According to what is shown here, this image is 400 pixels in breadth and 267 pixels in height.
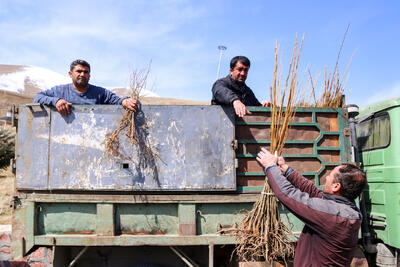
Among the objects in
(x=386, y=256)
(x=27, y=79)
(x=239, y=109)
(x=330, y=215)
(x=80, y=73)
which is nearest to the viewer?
(x=330, y=215)

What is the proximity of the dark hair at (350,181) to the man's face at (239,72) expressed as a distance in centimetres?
204

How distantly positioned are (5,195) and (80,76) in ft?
16.3

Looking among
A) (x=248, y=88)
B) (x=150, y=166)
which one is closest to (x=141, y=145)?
(x=150, y=166)

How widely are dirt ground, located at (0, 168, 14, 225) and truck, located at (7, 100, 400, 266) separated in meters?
3.79

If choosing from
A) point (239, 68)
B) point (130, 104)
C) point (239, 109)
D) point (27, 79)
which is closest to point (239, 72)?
point (239, 68)

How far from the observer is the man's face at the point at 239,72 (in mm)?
3643

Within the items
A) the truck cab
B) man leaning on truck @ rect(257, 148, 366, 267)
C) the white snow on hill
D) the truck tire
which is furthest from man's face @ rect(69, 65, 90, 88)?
the white snow on hill

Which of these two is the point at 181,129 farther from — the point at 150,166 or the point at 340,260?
the point at 340,260

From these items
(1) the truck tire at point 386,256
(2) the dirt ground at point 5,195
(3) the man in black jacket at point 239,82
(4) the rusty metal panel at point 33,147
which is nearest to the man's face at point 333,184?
Result: (3) the man in black jacket at point 239,82

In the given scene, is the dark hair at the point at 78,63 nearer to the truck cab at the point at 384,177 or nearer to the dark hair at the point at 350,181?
the dark hair at the point at 350,181

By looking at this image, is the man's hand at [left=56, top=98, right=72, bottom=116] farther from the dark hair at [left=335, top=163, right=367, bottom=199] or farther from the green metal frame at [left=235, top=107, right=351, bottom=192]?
the dark hair at [left=335, top=163, right=367, bottom=199]

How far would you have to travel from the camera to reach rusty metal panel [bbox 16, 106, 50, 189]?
9.31 ft

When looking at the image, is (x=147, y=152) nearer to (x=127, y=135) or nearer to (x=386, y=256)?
(x=127, y=135)

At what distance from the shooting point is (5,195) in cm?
696
